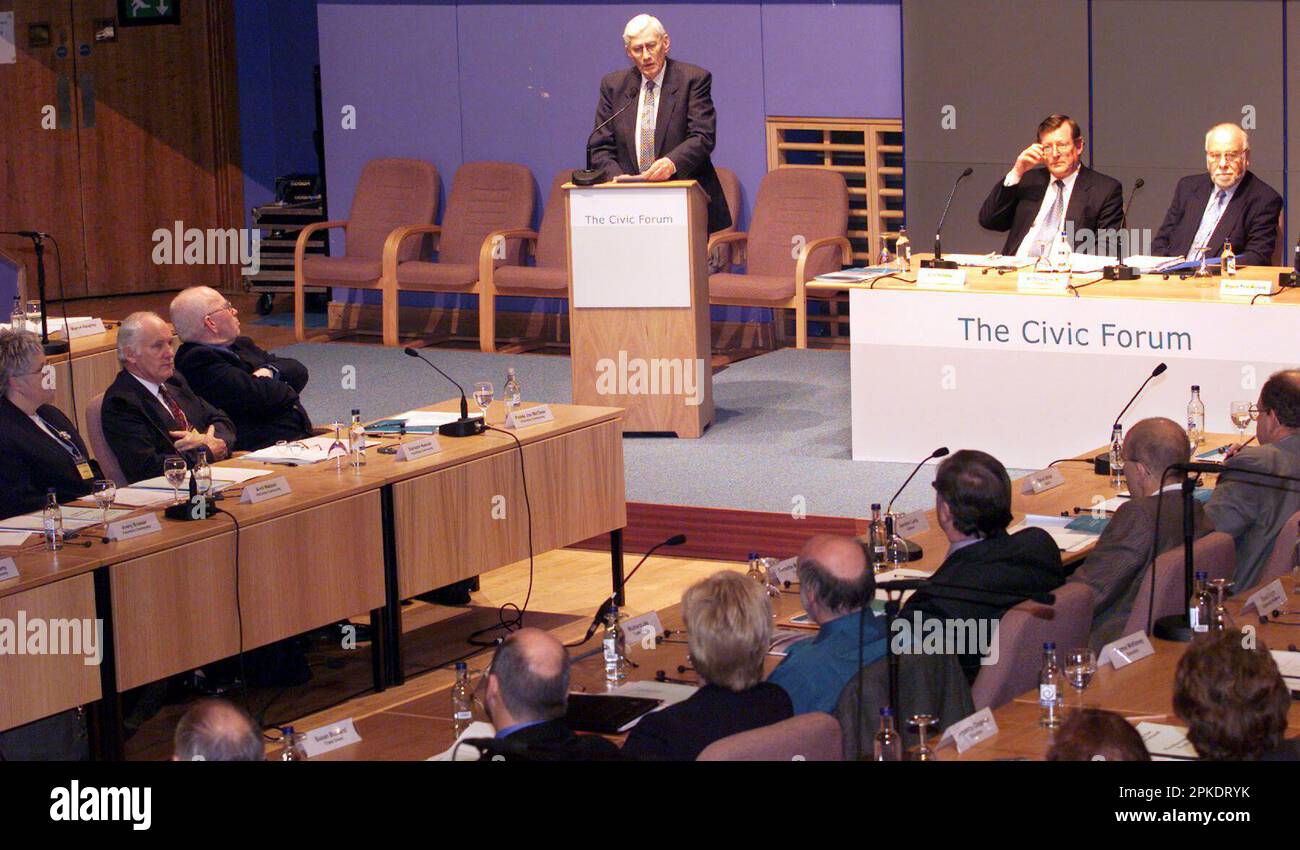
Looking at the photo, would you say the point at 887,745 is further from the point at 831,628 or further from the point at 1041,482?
the point at 1041,482

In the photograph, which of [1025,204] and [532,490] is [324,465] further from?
[1025,204]

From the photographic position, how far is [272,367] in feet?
21.9

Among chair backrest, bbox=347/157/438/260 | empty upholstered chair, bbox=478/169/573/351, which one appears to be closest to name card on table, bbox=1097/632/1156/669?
empty upholstered chair, bbox=478/169/573/351

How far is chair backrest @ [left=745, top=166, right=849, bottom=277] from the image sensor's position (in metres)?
10.2

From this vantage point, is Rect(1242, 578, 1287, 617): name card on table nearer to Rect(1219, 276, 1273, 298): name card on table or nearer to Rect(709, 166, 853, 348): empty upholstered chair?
Rect(1219, 276, 1273, 298): name card on table

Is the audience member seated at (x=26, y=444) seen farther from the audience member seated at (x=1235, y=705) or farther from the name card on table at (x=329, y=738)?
the audience member seated at (x=1235, y=705)

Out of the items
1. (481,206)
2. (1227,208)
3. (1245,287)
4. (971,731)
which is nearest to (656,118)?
(1227,208)

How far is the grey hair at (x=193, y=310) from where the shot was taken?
21.1ft

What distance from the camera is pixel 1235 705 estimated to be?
3.10 m

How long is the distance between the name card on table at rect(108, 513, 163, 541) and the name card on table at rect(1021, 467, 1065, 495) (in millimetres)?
2452

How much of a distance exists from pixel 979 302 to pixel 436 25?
5.08m

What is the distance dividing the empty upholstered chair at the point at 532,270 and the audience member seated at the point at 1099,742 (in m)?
7.61

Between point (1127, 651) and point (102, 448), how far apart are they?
331 cm
